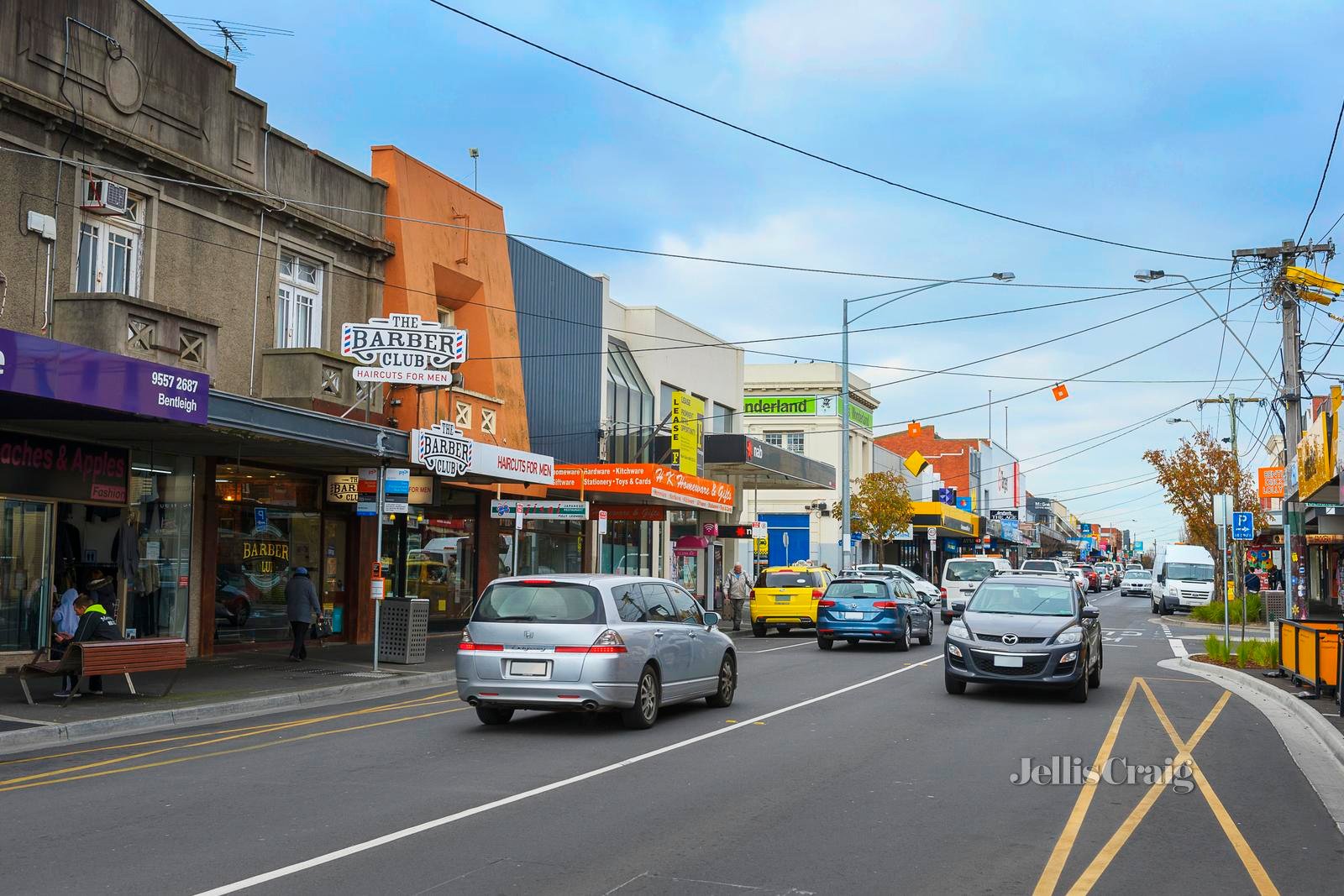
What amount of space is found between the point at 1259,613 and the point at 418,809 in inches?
1501

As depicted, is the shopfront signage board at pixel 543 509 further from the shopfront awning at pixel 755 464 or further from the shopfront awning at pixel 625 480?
the shopfront awning at pixel 755 464

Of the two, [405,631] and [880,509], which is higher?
[880,509]

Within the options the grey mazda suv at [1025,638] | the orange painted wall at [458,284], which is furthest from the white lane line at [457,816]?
the orange painted wall at [458,284]

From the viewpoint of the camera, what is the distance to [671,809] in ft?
28.4

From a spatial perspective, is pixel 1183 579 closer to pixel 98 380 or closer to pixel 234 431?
pixel 234 431

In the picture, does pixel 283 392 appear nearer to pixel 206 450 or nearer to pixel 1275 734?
pixel 206 450

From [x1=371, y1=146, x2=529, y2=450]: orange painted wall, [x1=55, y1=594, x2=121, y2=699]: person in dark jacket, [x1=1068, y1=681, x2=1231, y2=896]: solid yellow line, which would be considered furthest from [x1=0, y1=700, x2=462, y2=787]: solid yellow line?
[x1=371, y1=146, x2=529, y2=450]: orange painted wall

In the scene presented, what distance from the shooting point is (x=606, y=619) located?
487 inches

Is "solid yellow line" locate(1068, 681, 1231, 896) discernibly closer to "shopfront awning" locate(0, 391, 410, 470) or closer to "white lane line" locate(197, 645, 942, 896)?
"white lane line" locate(197, 645, 942, 896)

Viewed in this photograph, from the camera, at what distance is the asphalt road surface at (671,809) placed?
6.87m

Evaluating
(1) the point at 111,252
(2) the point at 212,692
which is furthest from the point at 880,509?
(2) the point at 212,692

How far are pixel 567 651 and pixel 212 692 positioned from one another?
19.4 feet

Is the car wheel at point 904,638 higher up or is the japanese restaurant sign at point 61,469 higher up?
the japanese restaurant sign at point 61,469

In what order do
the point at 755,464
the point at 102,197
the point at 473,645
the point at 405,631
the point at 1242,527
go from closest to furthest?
the point at 473,645 → the point at 102,197 → the point at 405,631 → the point at 1242,527 → the point at 755,464
